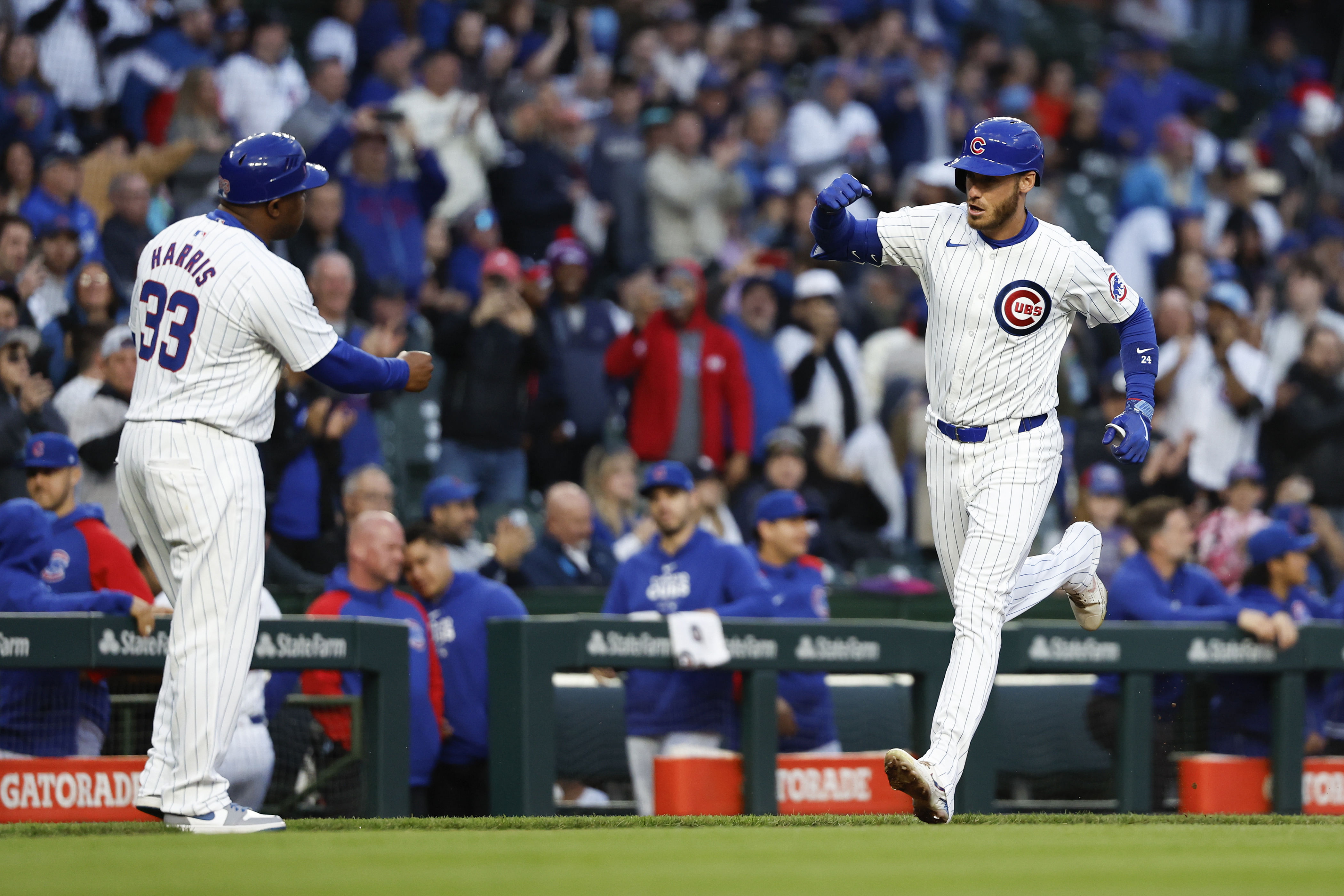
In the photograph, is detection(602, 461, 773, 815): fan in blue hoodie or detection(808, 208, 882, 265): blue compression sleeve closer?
detection(808, 208, 882, 265): blue compression sleeve

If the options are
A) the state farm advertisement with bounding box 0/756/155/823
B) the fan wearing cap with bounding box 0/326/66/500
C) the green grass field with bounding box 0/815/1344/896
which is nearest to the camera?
the green grass field with bounding box 0/815/1344/896

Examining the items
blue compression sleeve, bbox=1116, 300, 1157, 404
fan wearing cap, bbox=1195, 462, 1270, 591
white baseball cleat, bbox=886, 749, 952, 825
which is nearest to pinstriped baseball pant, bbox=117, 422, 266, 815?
white baseball cleat, bbox=886, 749, 952, 825

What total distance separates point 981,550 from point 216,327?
92.5 inches

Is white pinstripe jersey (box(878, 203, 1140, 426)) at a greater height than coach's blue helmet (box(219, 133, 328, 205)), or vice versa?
coach's blue helmet (box(219, 133, 328, 205))

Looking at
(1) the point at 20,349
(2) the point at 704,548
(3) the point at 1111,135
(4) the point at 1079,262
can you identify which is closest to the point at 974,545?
(4) the point at 1079,262

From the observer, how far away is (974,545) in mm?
5664

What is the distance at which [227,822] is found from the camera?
18.2 ft

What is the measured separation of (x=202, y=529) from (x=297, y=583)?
133 inches

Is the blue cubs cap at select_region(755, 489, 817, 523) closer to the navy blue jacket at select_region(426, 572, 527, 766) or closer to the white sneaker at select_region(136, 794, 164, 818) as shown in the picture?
the navy blue jacket at select_region(426, 572, 527, 766)

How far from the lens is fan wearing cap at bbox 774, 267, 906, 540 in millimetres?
11664

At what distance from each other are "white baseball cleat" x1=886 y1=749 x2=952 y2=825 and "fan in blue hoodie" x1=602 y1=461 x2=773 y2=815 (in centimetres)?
229

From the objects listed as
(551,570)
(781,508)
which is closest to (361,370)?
Answer: (781,508)

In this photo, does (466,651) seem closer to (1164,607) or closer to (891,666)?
(891,666)

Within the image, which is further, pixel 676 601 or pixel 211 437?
pixel 676 601
